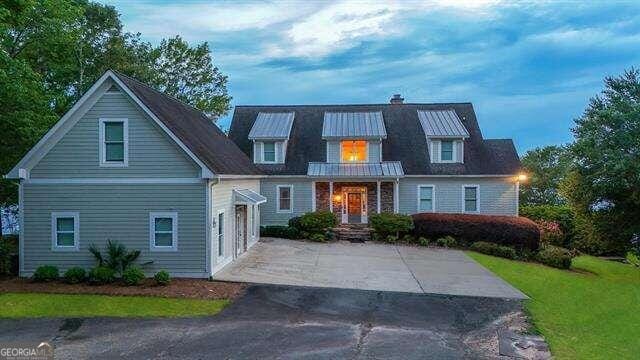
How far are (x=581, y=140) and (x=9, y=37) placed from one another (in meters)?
26.5

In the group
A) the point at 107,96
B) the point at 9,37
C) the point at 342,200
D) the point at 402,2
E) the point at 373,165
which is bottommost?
the point at 342,200

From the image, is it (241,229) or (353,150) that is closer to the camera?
(241,229)

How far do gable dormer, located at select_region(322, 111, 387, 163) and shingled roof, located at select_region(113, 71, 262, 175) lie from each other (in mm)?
8313

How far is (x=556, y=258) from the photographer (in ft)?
66.8

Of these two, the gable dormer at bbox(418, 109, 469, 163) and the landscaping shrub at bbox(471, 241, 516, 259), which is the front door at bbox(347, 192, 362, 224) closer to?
the gable dormer at bbox(418, 109, 469, 163)

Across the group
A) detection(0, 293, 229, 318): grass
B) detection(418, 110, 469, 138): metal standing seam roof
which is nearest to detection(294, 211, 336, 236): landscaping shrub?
detection(418, 110, 469, 138): metal standing seam roof

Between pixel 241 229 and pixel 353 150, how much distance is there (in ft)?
35.5

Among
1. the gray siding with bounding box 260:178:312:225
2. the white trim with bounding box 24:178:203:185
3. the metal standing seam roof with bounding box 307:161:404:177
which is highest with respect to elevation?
the metal standing seam roof with bounding box 307:161:404:177

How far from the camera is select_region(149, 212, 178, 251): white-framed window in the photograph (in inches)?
572

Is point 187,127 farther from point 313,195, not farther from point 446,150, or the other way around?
point 446,150

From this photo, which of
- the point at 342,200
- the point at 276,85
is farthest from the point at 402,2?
the point at 276,85

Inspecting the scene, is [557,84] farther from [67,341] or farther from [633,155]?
[67,341]

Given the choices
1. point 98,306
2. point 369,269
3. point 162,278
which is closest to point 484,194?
point 369,269

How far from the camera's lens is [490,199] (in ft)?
85.1
